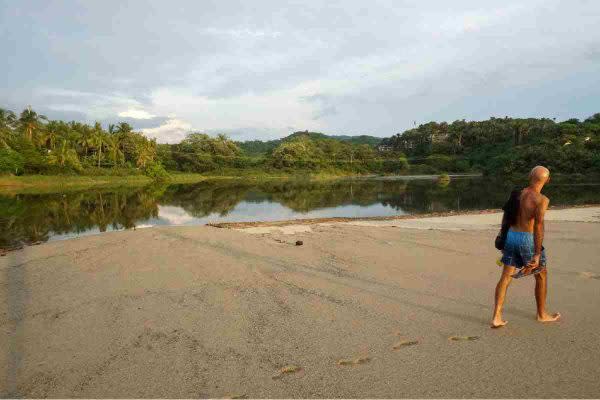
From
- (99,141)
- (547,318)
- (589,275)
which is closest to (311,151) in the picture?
(99,141)

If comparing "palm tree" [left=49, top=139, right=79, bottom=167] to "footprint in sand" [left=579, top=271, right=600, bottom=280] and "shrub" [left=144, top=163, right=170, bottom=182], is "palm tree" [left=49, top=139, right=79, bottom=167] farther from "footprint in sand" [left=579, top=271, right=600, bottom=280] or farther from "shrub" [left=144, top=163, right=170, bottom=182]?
"footprint in sand" [left=579, top=271, right=600, bottom=280]

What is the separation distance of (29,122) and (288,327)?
6643cm

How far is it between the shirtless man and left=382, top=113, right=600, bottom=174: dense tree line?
65.3 m

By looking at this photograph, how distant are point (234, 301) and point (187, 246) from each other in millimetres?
3645

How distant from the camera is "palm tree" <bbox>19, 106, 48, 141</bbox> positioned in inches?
2196

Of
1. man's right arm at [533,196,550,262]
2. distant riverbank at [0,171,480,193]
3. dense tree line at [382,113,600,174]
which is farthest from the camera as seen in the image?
dense tree line at [382,113,600,174]

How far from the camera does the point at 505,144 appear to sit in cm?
9581

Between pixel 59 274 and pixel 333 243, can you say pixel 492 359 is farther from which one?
pixel 59 274

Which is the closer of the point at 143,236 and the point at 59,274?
the point at 59,274

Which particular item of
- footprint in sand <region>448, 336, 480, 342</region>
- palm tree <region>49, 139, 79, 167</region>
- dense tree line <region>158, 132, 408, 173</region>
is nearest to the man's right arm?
footprint in sand <region>448, 336, 480, 342</region>

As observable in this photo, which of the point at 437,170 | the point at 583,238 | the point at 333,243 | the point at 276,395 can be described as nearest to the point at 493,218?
the point at 583,238

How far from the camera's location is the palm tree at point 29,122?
55.8 metres

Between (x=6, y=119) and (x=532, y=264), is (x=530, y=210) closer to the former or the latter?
(x=532, y=264)

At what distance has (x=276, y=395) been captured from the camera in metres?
3.19
